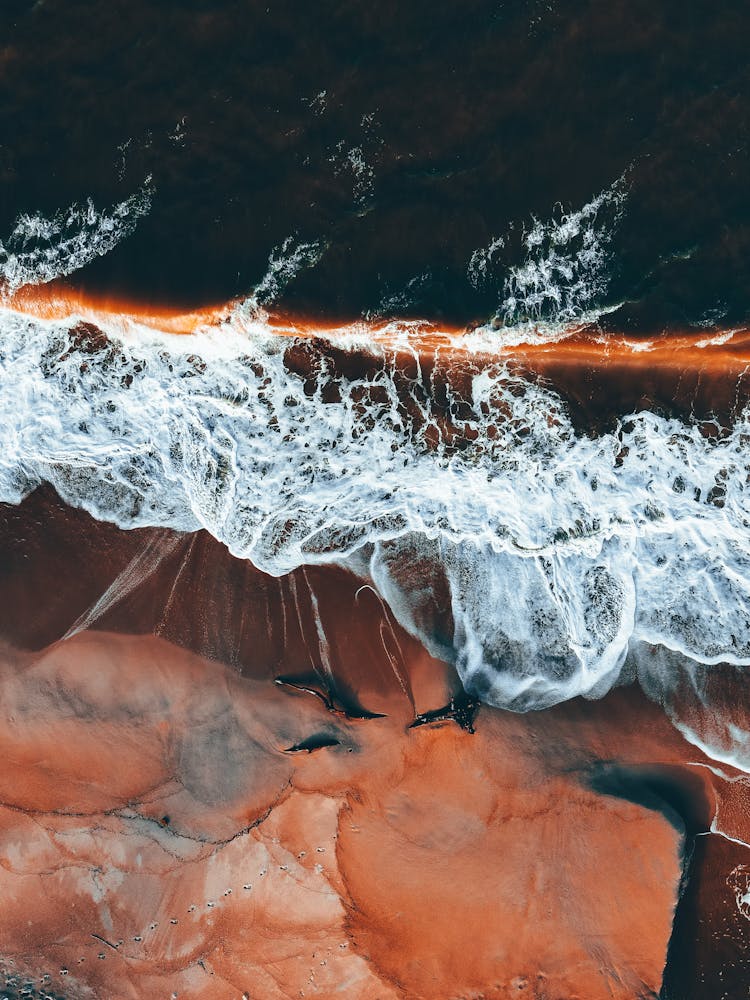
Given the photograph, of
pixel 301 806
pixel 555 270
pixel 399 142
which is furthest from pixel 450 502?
pixel 399 142

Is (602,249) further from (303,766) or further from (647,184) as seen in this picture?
(303,766)

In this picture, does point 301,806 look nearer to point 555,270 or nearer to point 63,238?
point 555,270

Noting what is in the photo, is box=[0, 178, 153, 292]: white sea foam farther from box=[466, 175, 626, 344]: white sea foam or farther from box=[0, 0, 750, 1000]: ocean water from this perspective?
box=[466, 175, 626, 344]: white sea foam

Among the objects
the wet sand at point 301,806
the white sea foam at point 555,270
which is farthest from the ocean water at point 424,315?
the wet sand at point 301,806

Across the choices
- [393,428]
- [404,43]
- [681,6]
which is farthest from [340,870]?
[681,6]

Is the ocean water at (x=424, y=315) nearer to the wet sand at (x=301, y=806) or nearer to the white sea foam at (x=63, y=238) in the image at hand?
the white sea foam at (x=63, y=238)
